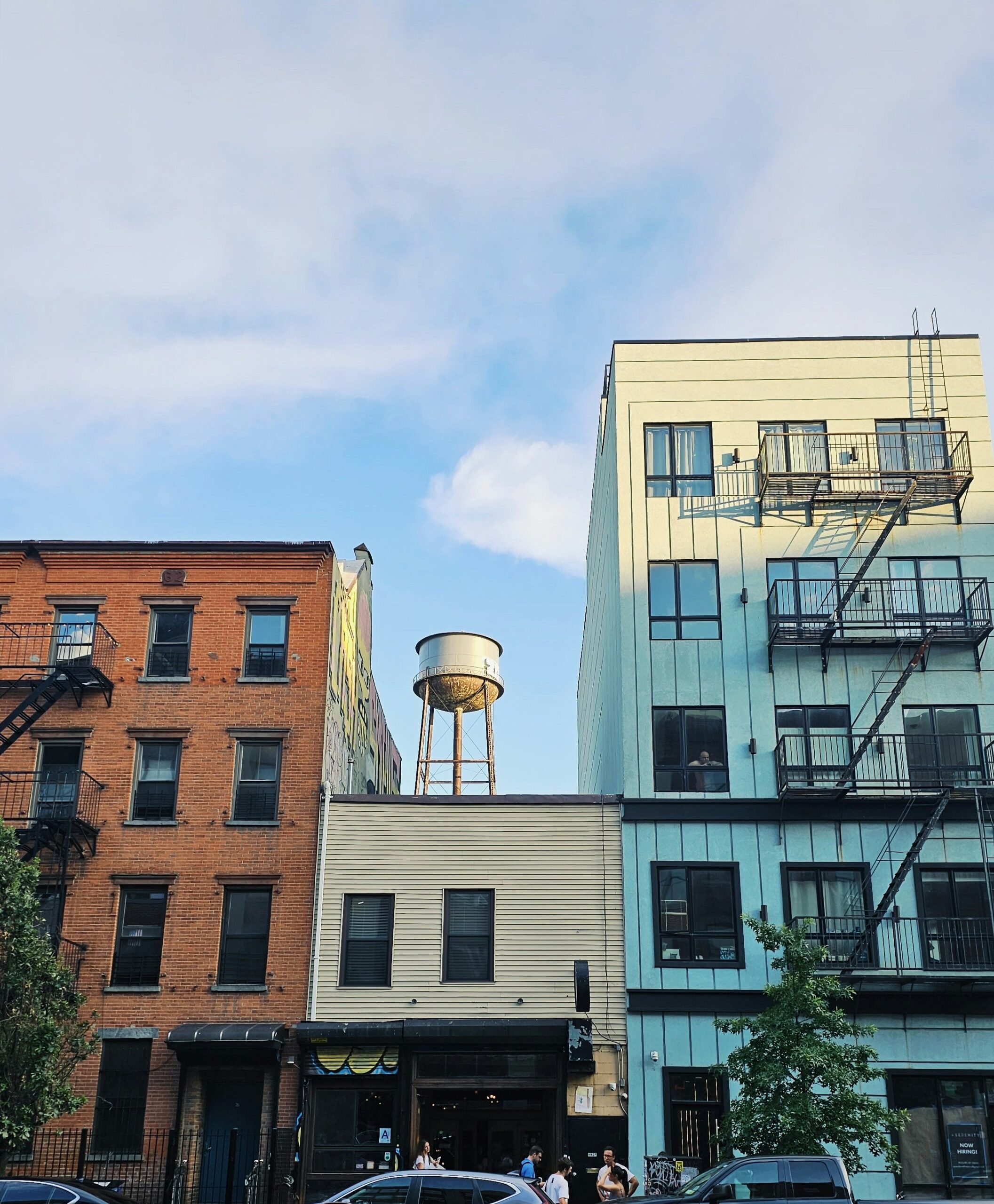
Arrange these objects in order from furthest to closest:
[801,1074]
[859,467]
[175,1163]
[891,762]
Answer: [859,467] < [891,762] < [175,1163] < [801,1074]

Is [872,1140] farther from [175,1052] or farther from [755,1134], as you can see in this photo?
[175,1052]

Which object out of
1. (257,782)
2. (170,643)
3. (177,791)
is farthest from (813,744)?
(170,643)

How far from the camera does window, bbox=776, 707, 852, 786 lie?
2683cm

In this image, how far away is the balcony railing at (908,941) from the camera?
25.4 meters

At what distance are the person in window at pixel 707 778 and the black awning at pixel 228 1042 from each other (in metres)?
10.4

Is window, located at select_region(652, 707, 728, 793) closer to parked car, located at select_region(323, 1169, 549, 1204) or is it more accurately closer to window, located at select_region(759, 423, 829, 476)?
window, located at select_region(759, 423, 829, 476)

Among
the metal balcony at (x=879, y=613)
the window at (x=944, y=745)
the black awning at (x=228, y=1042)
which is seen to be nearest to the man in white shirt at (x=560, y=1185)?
the black awning at (x=228, y=1042)

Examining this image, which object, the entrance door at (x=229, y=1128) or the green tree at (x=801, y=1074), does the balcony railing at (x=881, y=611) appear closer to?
the green tree at (x=801, y=1074)

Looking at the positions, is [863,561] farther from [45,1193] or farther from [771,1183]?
[45,1193]

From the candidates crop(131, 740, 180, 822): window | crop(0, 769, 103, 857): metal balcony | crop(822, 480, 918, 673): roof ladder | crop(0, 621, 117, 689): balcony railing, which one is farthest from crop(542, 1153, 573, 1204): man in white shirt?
crop(0, 621, 117, 689): balcony railing

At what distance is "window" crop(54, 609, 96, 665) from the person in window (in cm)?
1451

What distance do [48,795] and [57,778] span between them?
429mm

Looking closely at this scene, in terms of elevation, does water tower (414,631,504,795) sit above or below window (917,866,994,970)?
above

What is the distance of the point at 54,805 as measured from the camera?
2755 cm
